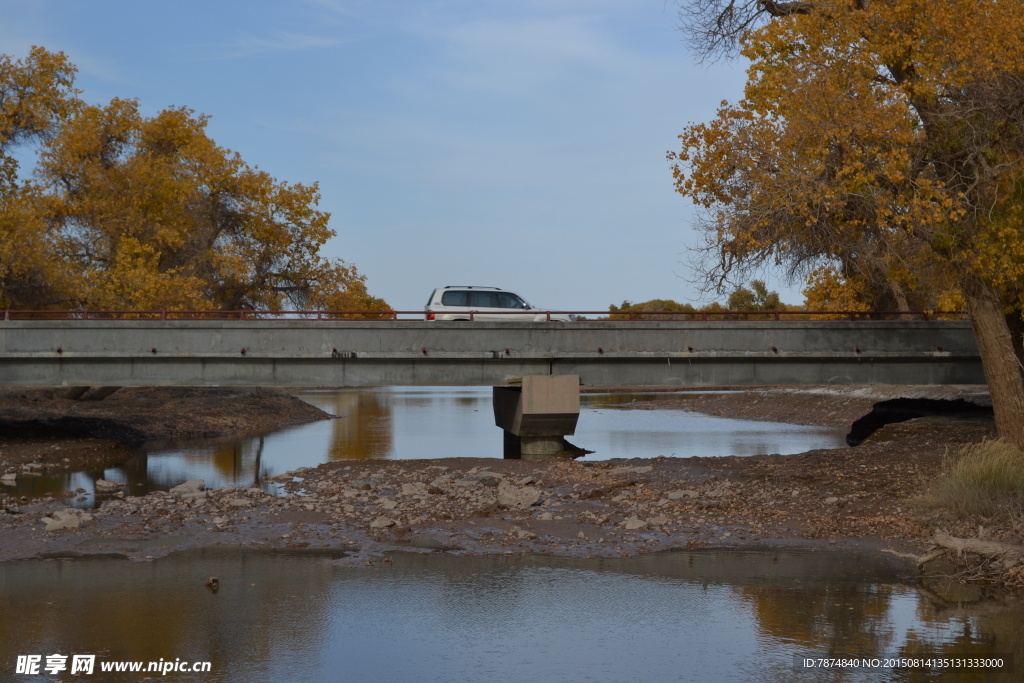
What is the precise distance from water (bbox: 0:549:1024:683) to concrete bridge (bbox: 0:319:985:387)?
45.8ft

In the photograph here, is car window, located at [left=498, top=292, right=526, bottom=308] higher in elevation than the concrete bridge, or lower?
higher

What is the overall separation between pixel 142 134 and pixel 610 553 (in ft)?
110

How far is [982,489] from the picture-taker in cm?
1406

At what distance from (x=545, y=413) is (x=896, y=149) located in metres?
13.2

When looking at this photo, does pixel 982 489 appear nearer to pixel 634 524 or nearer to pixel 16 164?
pixel 634 524

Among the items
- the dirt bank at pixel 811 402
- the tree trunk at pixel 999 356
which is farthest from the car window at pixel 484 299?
the tree trunk at pixel 999 356

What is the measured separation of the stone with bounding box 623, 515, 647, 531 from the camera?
14.8m

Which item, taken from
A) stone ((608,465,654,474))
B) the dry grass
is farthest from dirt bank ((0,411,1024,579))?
the dry grass

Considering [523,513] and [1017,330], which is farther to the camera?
[1017,330]

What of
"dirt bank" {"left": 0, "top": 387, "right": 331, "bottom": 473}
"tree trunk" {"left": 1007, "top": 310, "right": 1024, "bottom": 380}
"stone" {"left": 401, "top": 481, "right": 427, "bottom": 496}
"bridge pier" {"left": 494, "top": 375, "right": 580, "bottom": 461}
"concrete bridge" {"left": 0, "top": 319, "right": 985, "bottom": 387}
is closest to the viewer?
"stone" {"left": 401, "top": 481, "right": 427, "bottom": 496}

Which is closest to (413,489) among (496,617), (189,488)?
(189,488)

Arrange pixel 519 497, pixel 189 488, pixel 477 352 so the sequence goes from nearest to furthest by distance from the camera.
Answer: pixel 519 497 → pixel 189 488 → pixel 477 352

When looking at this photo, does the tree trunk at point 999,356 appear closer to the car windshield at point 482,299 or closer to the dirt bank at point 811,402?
the car windshield at point 482,299

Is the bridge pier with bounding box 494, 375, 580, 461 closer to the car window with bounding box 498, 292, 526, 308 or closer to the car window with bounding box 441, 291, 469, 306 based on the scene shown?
the car window with bounding box 498, 292, 526, 308
